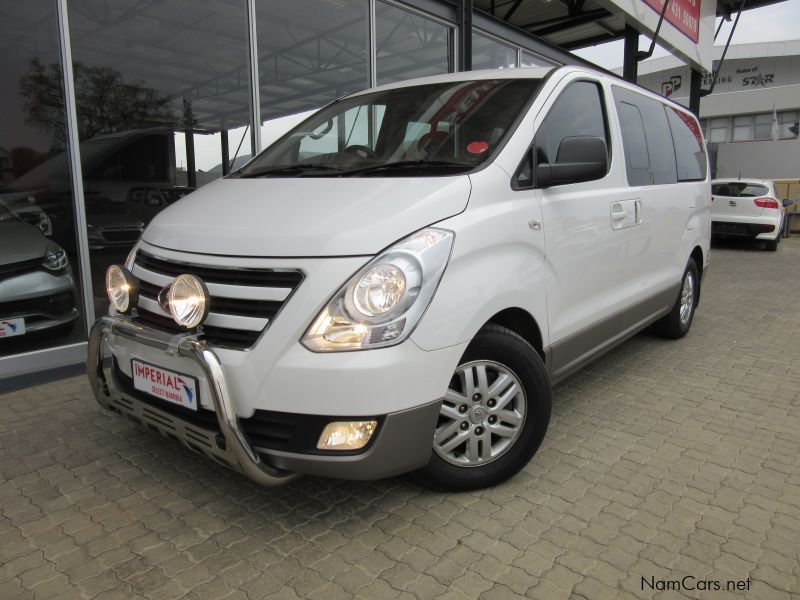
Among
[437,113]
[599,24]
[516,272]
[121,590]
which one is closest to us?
[121,590]

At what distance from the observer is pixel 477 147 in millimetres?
2732

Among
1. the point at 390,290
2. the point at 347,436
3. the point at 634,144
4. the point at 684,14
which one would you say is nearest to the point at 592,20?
the point at 684,14

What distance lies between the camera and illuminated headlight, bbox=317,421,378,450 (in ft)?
6.93

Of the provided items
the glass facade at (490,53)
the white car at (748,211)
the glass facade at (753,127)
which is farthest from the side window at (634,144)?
the glass facade at (753,127)

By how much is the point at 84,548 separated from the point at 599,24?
40.8 ft

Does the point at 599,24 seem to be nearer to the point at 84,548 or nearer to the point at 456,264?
the point at 456,264

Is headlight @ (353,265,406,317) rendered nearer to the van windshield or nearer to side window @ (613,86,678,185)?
the van windshield

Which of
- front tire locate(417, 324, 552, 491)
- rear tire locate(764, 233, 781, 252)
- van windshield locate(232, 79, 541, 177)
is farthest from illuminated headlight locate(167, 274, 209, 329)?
rear tire locate(764, 233, 781, 252)

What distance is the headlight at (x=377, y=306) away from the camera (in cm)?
208

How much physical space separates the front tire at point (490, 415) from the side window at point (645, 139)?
5.64 ft

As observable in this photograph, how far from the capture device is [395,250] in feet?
7.05

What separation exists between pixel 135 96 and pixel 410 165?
391 centimetres

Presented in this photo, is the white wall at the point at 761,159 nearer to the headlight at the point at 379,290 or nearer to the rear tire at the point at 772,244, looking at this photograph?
the rear tire at the point at 772,244

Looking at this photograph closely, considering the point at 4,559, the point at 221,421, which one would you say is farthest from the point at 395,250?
the point at 4,559
